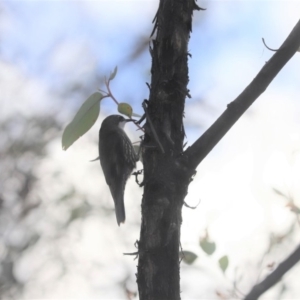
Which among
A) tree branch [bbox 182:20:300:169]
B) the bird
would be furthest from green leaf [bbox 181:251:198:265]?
the bird

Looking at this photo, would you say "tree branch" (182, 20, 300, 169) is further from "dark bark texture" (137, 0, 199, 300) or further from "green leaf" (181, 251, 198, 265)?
"green leaf" (181, 251, 198, 265)

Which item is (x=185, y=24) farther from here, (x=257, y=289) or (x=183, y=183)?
(x=257, y=289)

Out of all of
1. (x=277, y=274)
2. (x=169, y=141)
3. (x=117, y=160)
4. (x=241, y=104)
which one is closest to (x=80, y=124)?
(x=169, y=141)

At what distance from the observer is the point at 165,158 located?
1.25 m

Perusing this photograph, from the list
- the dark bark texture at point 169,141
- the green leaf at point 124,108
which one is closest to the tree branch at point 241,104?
the dark bark texture at point 169,141

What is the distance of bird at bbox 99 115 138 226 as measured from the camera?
9.86 feet

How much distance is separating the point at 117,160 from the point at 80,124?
5.33 feet

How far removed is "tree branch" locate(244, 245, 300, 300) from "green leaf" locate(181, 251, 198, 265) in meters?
0.71

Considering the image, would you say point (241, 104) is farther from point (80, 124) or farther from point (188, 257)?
point (80, 124)

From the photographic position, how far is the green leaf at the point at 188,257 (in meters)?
1.22

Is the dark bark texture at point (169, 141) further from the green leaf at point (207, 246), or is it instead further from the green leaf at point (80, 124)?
the green leaf at point (80, 124)

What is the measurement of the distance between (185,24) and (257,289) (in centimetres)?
105

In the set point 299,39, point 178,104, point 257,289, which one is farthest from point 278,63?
point 257,289

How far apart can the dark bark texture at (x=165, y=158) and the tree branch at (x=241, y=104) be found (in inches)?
1.9
